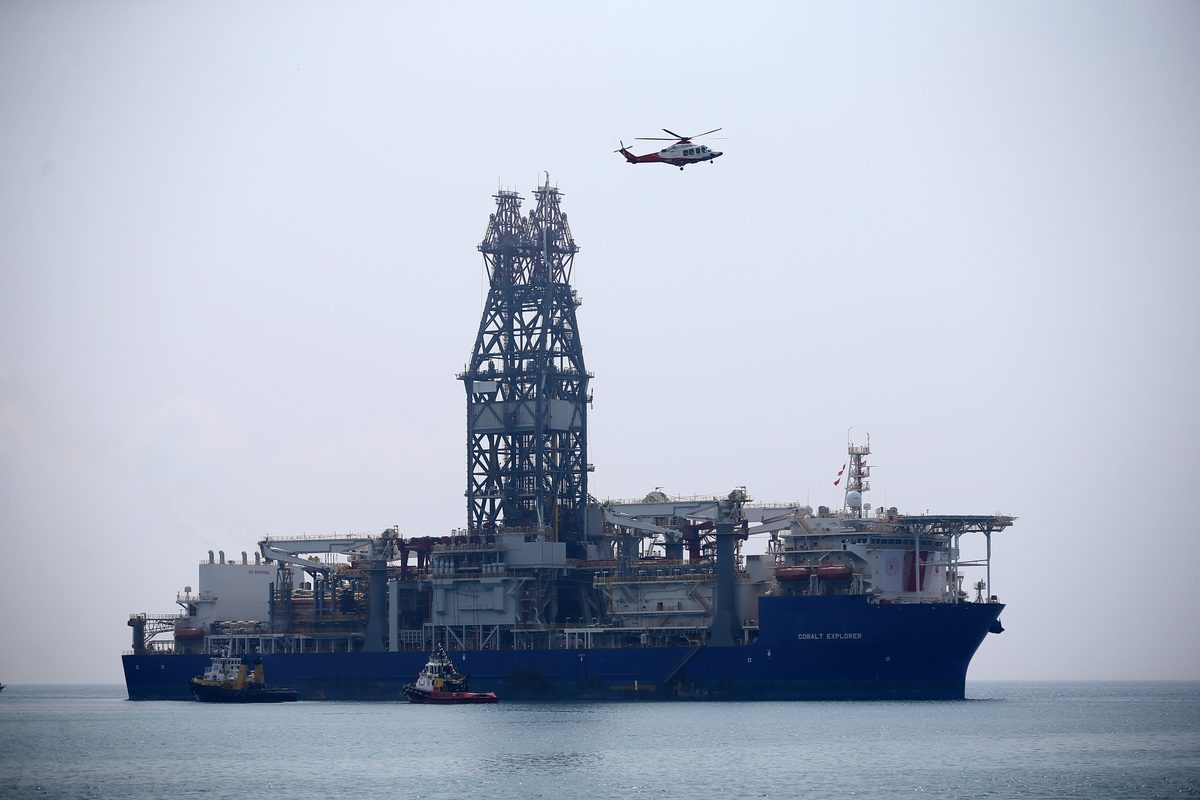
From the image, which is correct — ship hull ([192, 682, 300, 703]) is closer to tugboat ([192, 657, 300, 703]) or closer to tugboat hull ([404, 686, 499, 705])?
tugboat ([192, 657, 300, 703])

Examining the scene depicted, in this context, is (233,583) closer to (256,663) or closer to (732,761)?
(256,663)

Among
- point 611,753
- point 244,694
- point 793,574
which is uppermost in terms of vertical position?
point 793,574

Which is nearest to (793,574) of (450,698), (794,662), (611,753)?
(794,662)

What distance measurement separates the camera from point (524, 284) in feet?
343

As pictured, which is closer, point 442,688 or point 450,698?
point 450,698

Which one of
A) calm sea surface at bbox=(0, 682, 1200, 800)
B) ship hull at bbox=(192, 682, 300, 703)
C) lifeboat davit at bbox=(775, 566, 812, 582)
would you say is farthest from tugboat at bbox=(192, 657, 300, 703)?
lifeboat davit at bbox=(775, 566, 812, 582)

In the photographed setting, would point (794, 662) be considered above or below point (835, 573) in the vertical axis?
below

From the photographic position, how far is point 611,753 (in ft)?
232

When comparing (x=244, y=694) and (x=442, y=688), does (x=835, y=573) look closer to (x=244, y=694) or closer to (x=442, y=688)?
(x=442, y=688)

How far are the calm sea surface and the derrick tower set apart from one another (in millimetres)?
12280

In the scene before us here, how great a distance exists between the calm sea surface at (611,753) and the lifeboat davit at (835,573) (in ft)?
19.3

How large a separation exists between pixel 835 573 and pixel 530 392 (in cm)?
2174

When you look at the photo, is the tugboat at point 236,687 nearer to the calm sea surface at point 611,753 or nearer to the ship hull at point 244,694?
the ship hull at point 244,694

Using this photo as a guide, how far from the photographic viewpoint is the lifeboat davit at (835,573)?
8906cm
